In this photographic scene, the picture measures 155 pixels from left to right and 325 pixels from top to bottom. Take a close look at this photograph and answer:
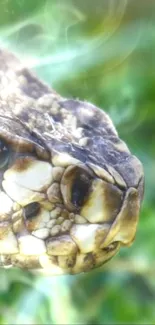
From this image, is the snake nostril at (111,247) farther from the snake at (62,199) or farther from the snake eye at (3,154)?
the snake eye at (3,154)

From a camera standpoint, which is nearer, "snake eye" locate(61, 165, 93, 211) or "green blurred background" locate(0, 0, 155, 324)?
"snake eye" locate(61, 165, 93, 211)

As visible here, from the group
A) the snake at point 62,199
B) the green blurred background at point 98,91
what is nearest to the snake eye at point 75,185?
the snake at point 62,199

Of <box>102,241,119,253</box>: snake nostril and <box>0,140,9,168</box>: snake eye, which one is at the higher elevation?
<box>0,140,9,168</box>: snake eye

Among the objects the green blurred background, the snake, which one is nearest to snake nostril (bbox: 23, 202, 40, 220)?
the snake

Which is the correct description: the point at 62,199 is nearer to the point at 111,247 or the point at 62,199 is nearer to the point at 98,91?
the point at 111,247

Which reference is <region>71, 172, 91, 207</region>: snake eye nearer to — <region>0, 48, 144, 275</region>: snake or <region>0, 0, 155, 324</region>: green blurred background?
<region>0, 48, 144, 275</region>: snake

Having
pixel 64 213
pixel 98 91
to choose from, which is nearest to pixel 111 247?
pixel 64 213

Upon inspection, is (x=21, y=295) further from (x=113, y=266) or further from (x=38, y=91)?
(x=38, y=91)
